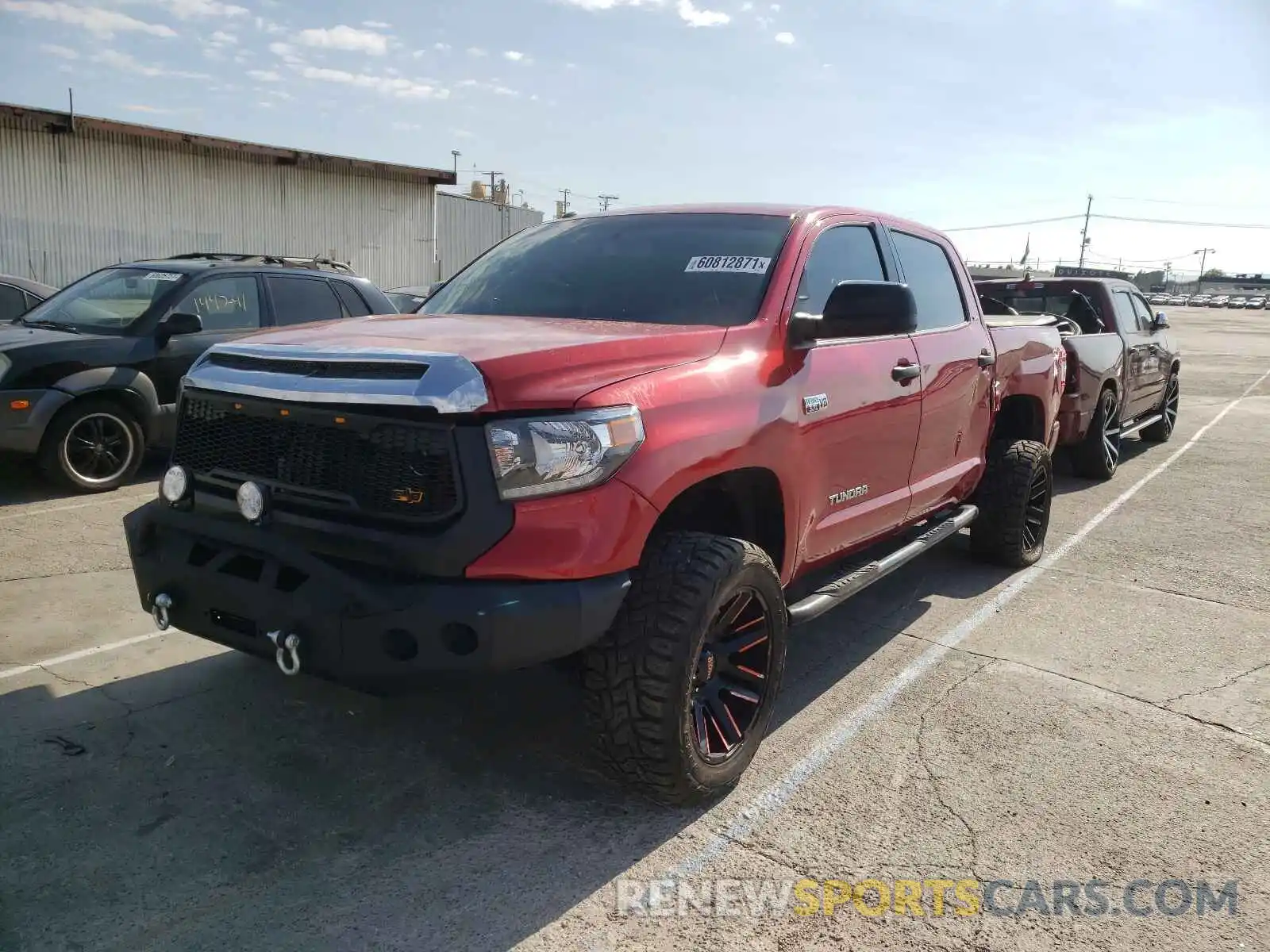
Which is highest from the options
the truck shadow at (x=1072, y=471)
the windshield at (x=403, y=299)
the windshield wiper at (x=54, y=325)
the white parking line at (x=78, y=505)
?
the windshield at (x=403, y=299)

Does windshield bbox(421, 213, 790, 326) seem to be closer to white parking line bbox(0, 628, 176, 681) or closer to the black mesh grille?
the black mesh grille

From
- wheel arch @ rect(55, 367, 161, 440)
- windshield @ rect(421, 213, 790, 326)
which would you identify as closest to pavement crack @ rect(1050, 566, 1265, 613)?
windshield @ rect(421, 213, 790, 326)

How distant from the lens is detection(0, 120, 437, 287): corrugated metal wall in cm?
1978

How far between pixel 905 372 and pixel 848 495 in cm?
71

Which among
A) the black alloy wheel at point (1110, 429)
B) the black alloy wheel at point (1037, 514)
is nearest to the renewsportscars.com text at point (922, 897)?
the black alloy wheel at point (1037, 514)

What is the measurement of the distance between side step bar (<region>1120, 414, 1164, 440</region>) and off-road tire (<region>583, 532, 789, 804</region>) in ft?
26.5

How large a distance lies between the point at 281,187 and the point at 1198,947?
25.5 metres

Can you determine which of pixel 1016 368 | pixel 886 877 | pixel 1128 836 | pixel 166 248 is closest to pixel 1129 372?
pixel 1016 368

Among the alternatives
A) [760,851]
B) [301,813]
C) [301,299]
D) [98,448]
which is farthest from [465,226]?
[760,851]

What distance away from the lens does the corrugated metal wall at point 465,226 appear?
30.6m

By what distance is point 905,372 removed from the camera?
4281 mm

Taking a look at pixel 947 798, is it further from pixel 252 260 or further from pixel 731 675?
pixel 252 260

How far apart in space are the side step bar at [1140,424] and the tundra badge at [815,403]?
719 cm

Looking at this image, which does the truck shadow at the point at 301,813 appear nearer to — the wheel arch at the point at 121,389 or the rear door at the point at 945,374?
the rear door at the point at 945,374
